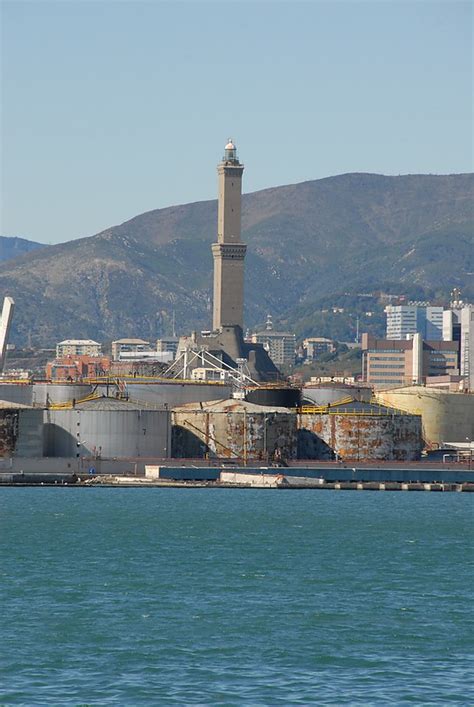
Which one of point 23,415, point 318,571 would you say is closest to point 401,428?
point 23,415

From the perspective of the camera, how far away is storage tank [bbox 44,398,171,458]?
144875mm

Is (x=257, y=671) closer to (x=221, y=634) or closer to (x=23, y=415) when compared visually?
(x=221, y=634)

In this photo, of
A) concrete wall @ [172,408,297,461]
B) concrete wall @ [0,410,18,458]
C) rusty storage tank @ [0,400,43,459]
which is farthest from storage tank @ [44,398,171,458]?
concrete wall @ [0,410,18,458]

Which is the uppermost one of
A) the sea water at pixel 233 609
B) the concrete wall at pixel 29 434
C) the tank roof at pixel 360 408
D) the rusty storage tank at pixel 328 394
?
the rusty storage tank at pixel 328 394

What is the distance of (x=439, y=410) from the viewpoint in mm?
182875

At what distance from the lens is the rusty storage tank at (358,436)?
509 ft

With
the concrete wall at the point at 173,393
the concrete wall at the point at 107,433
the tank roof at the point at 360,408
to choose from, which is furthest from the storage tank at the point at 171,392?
the concrete wall at the point at 107,433

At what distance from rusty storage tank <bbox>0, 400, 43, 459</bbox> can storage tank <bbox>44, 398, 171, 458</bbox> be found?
13.6ft

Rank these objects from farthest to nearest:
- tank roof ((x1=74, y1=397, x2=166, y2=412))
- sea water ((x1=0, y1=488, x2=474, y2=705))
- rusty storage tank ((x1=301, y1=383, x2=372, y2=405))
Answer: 1. rusty storage tank ((x1=301, y1=383, x2=372, y2=405))
2. tank roof ((x1=74, y1=397, x2=166, y2=412))
3. sea water ((x1=0, y1=488, x2=474, y2=705))

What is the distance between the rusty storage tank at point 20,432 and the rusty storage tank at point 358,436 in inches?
997

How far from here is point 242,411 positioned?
150875 millimetres

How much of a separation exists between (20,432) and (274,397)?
33414mm

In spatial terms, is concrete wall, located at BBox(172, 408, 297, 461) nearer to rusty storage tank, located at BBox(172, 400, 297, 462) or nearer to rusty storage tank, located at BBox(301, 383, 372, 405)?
rusty storage tank, located at BBox(172, 400, 297, 462)

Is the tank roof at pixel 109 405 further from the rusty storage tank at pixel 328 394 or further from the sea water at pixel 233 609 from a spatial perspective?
the sea water at pixel 233 609
